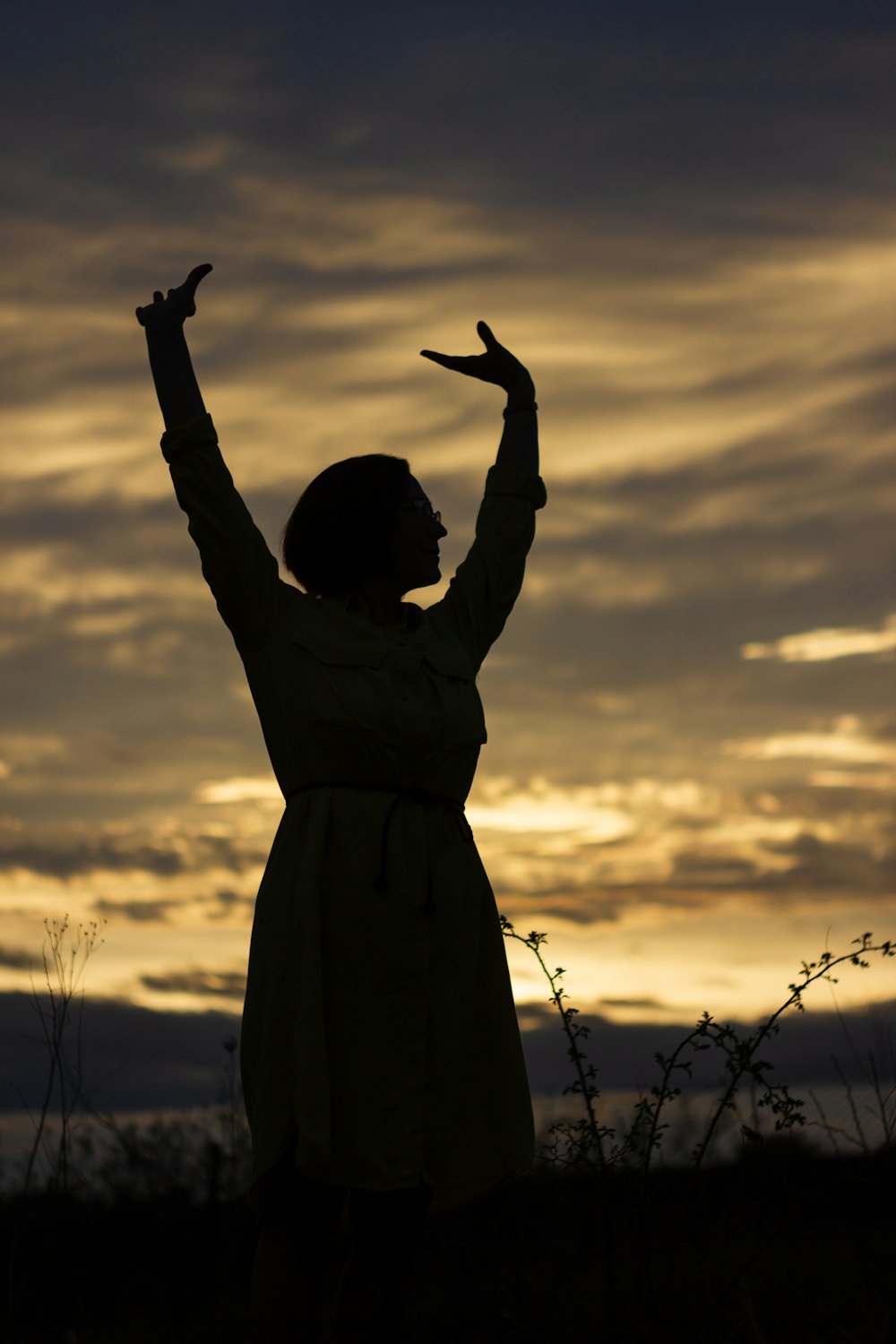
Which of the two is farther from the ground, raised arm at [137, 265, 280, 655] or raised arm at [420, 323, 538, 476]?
raised arm at [420, 323, 538, 476]

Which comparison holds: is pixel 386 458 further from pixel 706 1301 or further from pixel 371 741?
pixel 706 1301

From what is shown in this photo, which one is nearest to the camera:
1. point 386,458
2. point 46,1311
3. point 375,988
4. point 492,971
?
point 375,988

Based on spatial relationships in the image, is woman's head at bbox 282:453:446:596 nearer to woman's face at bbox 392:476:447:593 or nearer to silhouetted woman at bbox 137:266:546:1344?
Result: woman's face at bbox 392:476:447:593

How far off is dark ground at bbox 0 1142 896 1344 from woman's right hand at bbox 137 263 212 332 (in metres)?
2.22

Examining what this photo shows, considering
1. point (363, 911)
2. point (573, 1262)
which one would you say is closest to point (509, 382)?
point (363, 911)

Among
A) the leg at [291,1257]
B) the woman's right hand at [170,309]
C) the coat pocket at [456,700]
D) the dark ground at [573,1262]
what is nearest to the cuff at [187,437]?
the woman's right hand at [170,309]

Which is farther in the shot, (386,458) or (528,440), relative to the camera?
(528,440)

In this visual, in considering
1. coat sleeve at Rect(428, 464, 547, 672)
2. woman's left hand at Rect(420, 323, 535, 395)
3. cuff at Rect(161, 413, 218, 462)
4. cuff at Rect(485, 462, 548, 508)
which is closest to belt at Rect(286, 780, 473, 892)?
coat sleeve at Rect(428, 464, 547, 672)

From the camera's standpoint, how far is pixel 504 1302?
14.0 ft

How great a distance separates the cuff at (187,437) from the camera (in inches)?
120

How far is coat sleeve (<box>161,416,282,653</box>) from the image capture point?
3033mm

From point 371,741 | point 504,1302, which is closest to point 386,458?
point 371,741

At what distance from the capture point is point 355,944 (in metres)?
3.00

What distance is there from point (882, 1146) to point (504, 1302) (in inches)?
48.2
